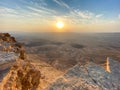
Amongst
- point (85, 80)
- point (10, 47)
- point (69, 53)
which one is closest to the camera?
point (85, 80)

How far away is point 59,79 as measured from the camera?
1.64 metres

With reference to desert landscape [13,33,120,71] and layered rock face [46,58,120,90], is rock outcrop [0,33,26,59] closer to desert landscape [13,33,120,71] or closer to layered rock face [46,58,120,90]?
layered rock face [46,58,120,90]

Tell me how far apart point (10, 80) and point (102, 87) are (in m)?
3.37

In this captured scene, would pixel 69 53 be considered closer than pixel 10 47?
No

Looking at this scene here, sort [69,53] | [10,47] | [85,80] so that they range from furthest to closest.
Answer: [69,53]
[10,47]
[85,80]

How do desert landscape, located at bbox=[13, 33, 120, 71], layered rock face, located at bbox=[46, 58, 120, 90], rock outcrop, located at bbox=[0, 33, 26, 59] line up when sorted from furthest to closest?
desert landscape, located at bbox=[13, 33, 120, 71]
rock outcrop, located at bbox=[0, 33, 26, 59]
layered rock face, located at bbox=[46, 58, 120, 90]

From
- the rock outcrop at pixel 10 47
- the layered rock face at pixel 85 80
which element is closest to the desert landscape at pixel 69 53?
the rock outcrop at pixel 10 47

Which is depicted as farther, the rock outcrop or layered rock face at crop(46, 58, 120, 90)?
the rock outcrop

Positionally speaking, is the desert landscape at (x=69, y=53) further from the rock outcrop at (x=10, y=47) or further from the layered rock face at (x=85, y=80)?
the layered rock face at (x=85, y=80)

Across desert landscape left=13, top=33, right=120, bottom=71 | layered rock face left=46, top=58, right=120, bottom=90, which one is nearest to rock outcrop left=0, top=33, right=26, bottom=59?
layered rock face left=46, top=58, right=120, bottom=90

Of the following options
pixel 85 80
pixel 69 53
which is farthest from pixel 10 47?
pixel 69 53

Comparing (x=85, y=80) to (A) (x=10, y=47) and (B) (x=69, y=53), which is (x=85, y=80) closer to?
(A) (x=10, y=47)

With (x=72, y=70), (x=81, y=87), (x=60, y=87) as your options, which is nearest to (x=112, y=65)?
(x=72, y=70)

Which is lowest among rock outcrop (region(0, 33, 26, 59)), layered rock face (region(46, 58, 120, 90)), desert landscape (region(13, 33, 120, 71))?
desert landscape (region(13, 33, 120, 71))
